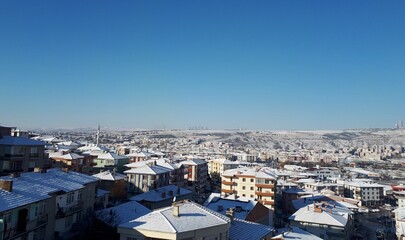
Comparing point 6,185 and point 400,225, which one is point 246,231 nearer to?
point 6,185

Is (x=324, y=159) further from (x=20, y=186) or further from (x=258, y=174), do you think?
(x=20, y=186)

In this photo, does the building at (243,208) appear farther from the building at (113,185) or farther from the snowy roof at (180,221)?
the building at (113,185)

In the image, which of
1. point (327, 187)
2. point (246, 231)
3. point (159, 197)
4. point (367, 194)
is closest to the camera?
point (246, 231)

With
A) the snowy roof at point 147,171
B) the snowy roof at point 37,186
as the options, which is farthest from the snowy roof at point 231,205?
the snowy roof at point 147,171

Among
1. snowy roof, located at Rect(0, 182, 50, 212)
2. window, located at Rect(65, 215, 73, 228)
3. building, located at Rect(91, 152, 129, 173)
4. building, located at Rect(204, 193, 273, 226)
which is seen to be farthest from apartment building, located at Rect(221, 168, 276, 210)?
snowy roof, located at Rect(0, 182, 50, 212)

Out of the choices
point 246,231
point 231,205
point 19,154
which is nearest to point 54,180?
point 246,231
